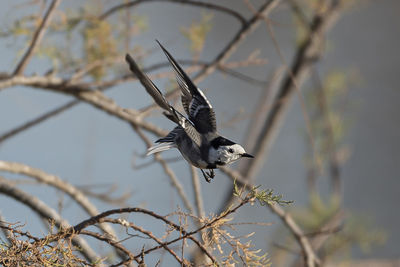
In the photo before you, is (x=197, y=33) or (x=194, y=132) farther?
(x=197, y=33)

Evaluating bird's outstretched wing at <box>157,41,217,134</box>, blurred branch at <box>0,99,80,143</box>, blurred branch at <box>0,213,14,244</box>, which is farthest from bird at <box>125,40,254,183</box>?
blurred branch at <box>0,99,80,143</box>

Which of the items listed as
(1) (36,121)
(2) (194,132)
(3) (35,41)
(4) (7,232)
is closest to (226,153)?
(2) (194,132)

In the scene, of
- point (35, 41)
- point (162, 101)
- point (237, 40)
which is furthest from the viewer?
point (237, 40)

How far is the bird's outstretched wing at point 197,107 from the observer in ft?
1.67

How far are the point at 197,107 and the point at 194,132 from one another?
45mm

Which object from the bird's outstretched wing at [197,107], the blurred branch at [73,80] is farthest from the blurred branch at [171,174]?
the bird's outstretched wing at [197,107]

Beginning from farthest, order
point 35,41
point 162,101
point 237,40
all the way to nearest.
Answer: point 237,40, point 35,41, point 162,101

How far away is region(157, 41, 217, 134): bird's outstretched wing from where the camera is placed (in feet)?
1.67

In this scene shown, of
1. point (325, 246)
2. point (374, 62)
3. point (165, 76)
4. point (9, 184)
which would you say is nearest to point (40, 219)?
point (9, 184)

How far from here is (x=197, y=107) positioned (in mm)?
527

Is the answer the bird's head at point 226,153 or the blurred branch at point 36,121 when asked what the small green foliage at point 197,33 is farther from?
the bird's head at point 226,153

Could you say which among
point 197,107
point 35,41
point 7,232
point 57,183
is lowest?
point 7,232

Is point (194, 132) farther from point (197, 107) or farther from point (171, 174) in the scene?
point (171, 174)

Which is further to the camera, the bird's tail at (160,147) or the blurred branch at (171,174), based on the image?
the blurred branch at (171,174)
